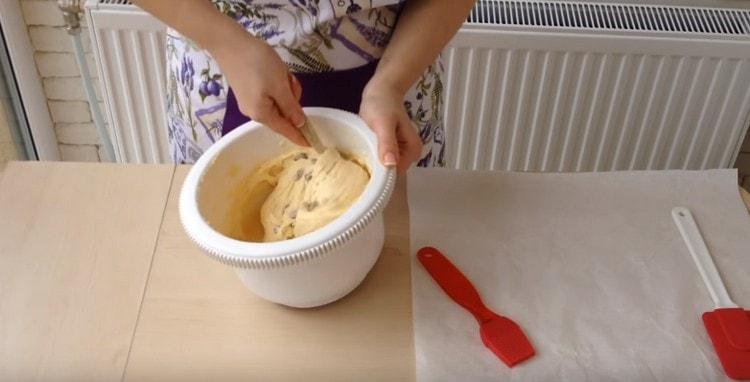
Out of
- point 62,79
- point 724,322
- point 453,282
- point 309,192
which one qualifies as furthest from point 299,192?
point 62,79

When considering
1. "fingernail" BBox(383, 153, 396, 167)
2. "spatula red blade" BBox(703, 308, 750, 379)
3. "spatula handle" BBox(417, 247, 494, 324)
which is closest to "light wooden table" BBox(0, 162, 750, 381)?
"spatula handle" BBox(417, 247, 494, 324)

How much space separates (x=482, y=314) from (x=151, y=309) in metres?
0.29

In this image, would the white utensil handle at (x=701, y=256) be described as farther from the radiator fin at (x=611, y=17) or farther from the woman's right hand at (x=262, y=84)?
the radiator fin at (x=611, y=17)

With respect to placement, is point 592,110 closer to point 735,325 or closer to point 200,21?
point 735,325

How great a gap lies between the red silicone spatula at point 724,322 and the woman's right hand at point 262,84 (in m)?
0.39

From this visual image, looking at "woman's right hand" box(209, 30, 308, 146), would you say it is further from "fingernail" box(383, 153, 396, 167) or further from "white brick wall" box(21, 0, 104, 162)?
"white brick wall" box(21, 0, 104, 162)

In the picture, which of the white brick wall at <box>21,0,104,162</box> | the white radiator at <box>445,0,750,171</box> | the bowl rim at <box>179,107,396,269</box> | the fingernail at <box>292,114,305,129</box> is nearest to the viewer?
the bowl rim at <box>179,107,396,269</box>

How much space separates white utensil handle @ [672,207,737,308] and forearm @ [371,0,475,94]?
292 mm

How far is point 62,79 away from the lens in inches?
59.3

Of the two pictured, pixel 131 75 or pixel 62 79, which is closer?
pixel 131 75

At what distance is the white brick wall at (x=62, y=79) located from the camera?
1420 mm

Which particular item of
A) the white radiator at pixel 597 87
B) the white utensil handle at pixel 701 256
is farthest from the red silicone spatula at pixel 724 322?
the white radiator at pixel 597 87

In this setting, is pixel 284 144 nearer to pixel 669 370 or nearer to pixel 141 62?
pixel 669 370

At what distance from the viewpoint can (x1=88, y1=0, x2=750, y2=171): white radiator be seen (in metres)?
1.26
